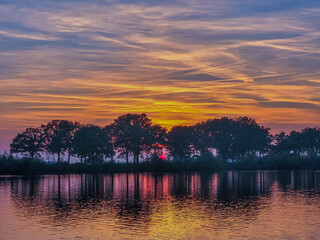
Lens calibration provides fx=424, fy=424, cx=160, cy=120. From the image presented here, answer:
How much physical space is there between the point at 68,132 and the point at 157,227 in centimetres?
14650

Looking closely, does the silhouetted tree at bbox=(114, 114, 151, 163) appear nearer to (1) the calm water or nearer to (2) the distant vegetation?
(2) the distant vegetation

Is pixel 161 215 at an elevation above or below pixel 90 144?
below

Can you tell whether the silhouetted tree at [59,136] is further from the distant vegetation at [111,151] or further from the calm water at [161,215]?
the calm water at [161,215]

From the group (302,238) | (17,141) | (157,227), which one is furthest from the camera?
(17,141)

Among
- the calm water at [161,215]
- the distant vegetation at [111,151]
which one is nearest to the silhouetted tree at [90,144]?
the distant vegetation at [111,151]

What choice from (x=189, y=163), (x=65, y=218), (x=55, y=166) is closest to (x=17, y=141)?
(x=55, y=166)

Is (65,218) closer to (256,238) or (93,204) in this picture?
(93,204)

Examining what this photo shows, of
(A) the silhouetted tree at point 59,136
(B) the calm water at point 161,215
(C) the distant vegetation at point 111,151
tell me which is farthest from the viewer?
(A) the silhouetted tree at point 59,136

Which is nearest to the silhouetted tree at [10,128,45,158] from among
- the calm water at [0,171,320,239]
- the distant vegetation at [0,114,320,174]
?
the distant vegetation at [0,114,320,174]

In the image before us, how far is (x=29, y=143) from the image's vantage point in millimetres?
173500

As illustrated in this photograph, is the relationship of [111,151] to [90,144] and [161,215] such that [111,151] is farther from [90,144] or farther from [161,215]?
[161,215]

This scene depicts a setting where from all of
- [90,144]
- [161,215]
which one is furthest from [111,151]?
[161,215]

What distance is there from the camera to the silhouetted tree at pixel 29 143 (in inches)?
6755

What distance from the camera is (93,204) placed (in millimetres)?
58531
